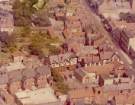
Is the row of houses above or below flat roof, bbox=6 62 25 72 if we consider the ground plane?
below

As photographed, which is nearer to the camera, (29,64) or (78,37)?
(29,64)

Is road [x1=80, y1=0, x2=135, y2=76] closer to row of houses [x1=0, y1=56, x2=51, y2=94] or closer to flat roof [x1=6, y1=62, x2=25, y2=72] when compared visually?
row of houses [x1=0, y1=56, x2=51, y2=94]

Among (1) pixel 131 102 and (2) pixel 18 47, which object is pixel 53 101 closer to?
(1) pixel 131 102

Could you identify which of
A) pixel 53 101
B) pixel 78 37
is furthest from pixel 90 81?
pixel 78 37

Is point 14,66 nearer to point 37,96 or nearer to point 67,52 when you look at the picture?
point 37,96

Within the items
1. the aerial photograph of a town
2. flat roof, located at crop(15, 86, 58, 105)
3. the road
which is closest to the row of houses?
the aerial photograph of a town

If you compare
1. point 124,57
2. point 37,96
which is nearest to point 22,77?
point 37,96

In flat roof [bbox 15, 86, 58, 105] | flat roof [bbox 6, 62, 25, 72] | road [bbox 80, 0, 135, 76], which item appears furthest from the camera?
road [bbox 80, 0, 135, 76]

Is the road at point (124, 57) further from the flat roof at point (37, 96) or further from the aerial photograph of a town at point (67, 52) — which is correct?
the flat roof at point (37, 96)
